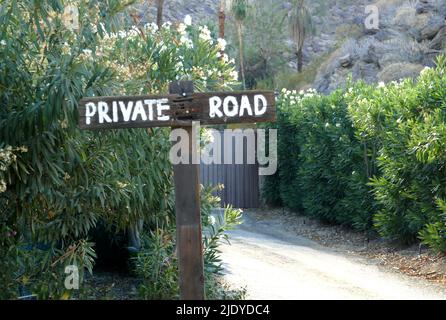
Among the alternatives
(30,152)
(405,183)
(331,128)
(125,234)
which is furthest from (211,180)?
(30,152)

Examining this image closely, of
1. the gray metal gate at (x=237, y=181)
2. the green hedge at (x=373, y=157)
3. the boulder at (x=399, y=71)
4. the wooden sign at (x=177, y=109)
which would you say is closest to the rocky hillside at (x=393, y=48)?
the boulder at (x=399, y=71)

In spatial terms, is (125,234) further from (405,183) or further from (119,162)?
(405,183)

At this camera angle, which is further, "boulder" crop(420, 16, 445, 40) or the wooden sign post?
"boulder" crop(420, 16, 445, 40)

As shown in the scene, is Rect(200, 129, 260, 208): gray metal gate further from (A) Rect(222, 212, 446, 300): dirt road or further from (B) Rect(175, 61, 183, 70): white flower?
(B) Rect(175, 61, 183, 70): white flower

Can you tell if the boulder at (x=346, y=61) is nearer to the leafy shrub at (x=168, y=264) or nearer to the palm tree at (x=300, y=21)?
the palm tree at (x=300, y=21)

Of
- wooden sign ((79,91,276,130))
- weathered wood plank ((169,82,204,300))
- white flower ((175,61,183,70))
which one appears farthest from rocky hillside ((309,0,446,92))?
weathered wood plank ((169,82,204,300))

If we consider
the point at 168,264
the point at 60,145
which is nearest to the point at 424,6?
the point at 168,264

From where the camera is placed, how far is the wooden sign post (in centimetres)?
491

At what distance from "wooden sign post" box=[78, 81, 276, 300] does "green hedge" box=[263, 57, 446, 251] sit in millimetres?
6117

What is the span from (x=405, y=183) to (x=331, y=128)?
3.73 m

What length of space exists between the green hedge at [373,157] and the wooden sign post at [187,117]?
20.1ft

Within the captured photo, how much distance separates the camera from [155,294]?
7797 millimetres

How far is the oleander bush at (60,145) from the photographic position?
6.17m

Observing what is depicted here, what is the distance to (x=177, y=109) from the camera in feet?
16.2
